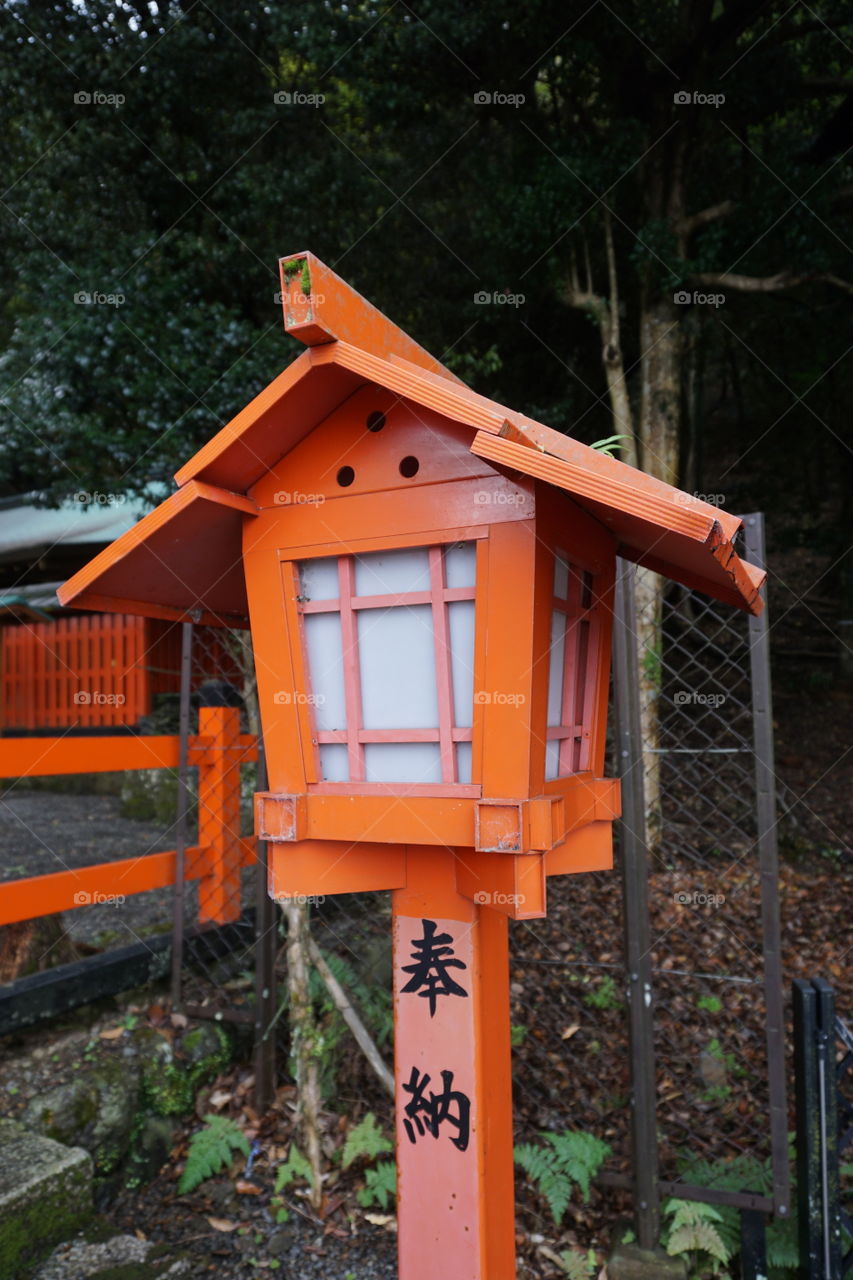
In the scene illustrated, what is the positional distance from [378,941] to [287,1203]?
60.5 inches

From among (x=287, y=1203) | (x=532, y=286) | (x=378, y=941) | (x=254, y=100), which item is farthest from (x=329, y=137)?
(x=287, y=1203)

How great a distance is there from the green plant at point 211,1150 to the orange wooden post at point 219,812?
1.15 metres

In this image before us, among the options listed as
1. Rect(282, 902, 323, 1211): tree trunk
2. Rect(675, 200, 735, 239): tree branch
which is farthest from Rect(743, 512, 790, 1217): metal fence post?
Rect(675, 200, 735, 239): tree branch

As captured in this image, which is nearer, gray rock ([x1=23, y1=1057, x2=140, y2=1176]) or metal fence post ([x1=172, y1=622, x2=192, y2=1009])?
gray rock ([x1=23, y1=1057, x2=140, y2=1176])

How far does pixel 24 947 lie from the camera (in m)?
4.04

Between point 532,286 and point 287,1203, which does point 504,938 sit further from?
point 532,286

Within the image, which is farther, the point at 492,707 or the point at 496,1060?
the point at 496,1060

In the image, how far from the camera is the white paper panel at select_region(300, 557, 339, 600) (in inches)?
77.9

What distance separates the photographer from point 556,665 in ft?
6.58
